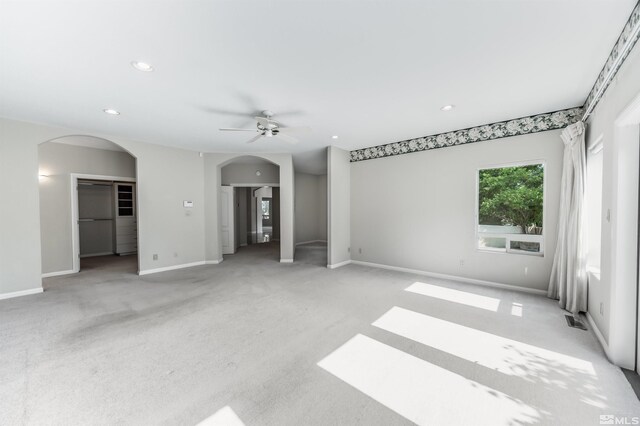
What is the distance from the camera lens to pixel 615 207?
211 cm

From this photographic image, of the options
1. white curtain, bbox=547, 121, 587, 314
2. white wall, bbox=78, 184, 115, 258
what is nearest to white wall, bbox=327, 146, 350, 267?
white curtain, bbox=547, 121, 587, 314

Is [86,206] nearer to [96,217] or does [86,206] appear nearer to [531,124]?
[96,217]

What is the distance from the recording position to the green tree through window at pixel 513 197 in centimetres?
387

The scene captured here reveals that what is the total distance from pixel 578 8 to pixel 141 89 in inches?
158

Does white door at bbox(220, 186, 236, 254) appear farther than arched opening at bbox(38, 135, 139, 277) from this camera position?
Yes

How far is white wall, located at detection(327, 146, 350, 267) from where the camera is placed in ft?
17.9

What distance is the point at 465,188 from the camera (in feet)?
14.5

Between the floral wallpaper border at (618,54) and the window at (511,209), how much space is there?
137cm

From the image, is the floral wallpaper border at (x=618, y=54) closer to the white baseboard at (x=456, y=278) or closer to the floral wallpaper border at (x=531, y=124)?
the floral wallpaper border at (x=531, y=124)

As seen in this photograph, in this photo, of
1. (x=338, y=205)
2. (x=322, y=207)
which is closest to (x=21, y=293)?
(x=338, y=205)

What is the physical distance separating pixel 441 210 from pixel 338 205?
7.04ft

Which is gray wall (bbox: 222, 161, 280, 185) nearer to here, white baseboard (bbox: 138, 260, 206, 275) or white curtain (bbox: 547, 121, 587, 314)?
white baseboard (bbox: 138, 260, 206, 275)

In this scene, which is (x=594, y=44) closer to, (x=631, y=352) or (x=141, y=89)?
(x=631, y=352)

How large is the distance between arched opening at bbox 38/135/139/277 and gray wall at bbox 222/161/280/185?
224cm
